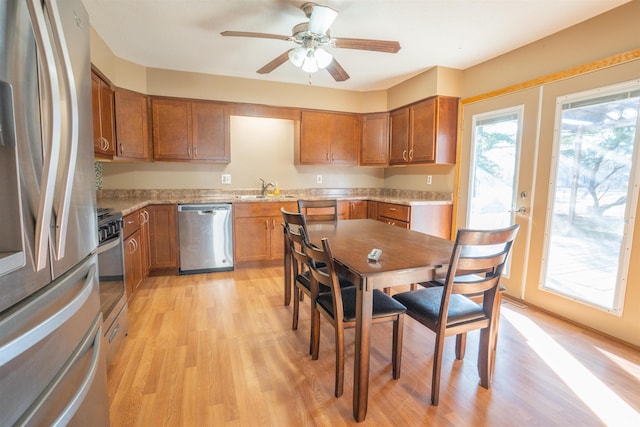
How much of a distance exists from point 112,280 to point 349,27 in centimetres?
264

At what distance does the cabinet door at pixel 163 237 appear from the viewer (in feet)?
11.8

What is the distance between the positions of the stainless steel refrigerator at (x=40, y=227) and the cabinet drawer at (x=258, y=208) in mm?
2806

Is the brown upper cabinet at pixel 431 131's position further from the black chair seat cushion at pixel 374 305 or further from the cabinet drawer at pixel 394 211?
the black chair seat cushion at pixel 374 305

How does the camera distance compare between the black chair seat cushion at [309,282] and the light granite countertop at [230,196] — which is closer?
the black chair seat cushion at [309,282]

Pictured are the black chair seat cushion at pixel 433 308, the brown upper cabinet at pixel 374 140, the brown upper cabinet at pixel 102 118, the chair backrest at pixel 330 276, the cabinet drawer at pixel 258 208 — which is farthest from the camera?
the brown upper cabinet at pixel 374 140

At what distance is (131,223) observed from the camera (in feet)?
9.27

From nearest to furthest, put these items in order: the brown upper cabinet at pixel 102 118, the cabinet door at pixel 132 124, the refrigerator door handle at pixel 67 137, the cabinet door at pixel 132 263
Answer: the refrigerator door handle at pixel 67 137, the cabinet door at pixel 132 263, the brown upper cabinet at pixel 102 118, the cabinet door at pixel 132 124

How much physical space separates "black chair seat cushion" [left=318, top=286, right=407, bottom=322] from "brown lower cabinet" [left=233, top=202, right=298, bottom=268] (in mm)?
2202

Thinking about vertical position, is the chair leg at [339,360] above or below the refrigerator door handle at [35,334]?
below

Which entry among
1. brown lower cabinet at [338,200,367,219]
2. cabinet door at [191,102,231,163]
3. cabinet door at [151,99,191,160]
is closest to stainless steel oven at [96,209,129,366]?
cabinet door at [151,99,191,160]

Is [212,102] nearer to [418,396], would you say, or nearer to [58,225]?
[58,225]

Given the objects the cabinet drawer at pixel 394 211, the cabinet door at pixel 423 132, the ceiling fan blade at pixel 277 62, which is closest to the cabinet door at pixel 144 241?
the ceiling fan blade at pixel 277 62

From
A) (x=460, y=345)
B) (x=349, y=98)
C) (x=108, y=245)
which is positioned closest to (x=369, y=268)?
(x=460, y=345)

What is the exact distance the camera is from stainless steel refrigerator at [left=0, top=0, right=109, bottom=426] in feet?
2.28
